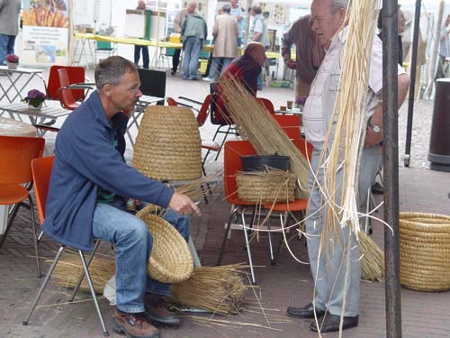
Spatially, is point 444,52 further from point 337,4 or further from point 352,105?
point 352,105

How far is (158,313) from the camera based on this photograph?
14.8 feet

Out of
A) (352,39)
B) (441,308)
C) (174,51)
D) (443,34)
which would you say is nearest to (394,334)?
(352,39)

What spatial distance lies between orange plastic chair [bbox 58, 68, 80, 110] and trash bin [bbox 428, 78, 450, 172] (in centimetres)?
431

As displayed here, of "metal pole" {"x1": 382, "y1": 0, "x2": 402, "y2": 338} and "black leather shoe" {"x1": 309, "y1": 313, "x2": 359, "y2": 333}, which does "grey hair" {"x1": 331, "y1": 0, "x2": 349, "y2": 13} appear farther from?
"black leather shoe" {"x1": 309, "y1": 313, "x2": 359, "y2": 333}

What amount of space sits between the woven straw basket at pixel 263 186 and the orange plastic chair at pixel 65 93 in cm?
432

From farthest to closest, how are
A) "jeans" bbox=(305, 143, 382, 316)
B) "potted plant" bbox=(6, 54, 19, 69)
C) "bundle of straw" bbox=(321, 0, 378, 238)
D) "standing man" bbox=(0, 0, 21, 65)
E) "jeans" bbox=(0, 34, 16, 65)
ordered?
"jeans" bbox=(0, 34, 16, 65) → "standing man" bbox=(0, 0, 21, 65) → "potted plant" bbox=(6, 54, 19, 69) → "jeans" bbox=(305, 143, 382, 316) → "bundle of straw" bbox=(321, 0, 378, 238)

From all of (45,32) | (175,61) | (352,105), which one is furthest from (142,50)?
(352,105)

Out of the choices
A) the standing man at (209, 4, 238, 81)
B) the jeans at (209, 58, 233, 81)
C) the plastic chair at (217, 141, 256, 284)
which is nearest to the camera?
the plastic chair at (217, 141, 256, 284)

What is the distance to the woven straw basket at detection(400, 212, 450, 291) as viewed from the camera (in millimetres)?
5461

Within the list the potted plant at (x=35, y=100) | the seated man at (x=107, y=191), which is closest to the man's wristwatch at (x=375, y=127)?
the seated man at (x=107, y=191)

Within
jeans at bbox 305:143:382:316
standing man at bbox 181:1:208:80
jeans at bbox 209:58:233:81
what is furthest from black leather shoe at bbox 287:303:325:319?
standing man at bbox 181:1:208:80

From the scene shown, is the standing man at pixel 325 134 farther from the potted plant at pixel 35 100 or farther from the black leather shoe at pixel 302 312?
the potted plant at pixel 35 100

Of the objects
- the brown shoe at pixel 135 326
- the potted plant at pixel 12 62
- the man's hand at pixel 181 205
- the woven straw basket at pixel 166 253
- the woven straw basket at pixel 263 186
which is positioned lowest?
the brown shoe at pixel 135 326

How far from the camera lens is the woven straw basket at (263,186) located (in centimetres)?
524
